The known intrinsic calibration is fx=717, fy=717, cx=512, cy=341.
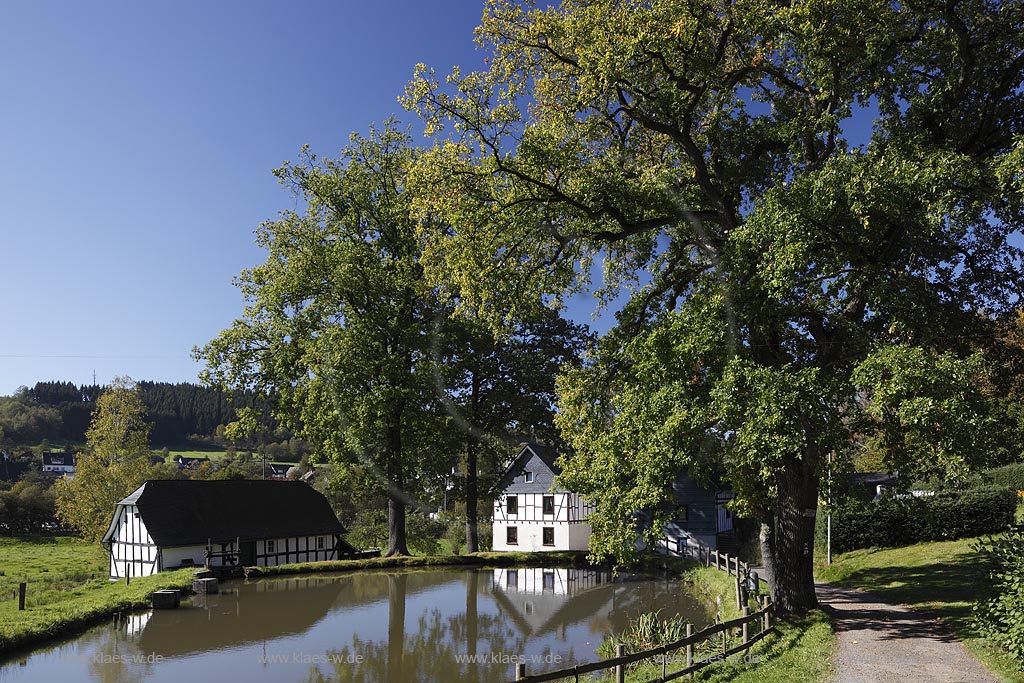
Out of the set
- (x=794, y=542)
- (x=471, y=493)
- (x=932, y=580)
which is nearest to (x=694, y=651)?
(x=794, y=542)

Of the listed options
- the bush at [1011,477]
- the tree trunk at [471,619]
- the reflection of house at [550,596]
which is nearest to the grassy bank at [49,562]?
the tree trunk at [471,619]

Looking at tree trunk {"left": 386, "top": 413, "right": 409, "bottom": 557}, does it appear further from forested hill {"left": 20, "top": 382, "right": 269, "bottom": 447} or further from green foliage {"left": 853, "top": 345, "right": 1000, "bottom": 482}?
forested hill {"left": 20, "top": 382, "right": 269, "bottom": 447}

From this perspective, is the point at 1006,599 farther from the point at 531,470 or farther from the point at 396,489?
the point at 531,470

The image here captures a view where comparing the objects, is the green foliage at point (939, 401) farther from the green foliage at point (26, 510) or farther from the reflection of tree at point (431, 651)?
the green foliage at point (26, 510)

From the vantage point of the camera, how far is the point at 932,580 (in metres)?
20.7

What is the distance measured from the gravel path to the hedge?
7.22 meters

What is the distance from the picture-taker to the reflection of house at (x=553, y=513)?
41.1 metres

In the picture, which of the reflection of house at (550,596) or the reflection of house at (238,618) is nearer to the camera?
the reflection of house at (238,618)

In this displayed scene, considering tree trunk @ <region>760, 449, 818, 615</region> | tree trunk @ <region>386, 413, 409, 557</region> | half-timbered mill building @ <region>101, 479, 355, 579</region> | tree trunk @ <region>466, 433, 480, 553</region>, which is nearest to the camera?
tree trunk @ <region>760, 449, 818, 615</region>

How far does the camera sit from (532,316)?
61.1 feet

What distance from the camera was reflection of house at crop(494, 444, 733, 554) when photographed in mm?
41062

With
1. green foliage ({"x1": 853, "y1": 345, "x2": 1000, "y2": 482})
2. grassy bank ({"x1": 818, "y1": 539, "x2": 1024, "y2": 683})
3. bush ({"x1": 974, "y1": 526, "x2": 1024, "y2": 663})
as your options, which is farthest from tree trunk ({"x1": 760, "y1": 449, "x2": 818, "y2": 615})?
bush ({"x1": 974, "y1": 526, "x2": 1024, "y2": 663})

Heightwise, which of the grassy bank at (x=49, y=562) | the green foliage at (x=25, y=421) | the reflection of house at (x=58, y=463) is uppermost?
the green foliage at (x=25, y=421)

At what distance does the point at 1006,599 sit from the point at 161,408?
132 m
